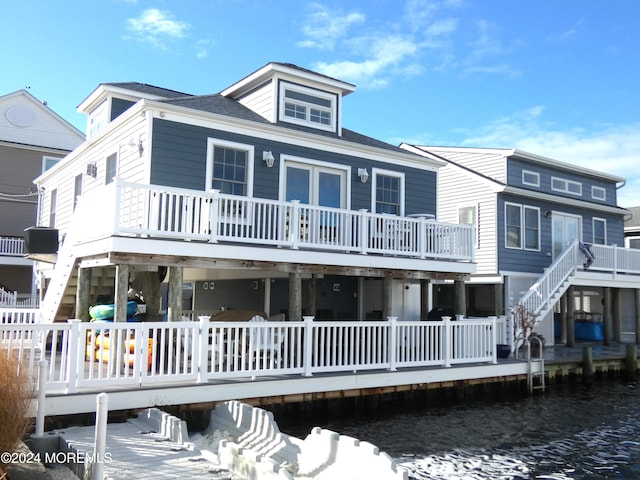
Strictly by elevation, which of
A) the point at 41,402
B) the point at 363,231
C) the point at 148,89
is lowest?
the point at 41,402

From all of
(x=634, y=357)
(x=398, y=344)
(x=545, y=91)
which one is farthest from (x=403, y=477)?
(x=545, y=91)

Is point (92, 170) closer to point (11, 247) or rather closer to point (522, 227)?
point (11, 247)

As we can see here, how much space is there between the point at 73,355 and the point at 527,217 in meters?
16.6

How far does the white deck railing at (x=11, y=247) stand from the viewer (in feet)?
74.5

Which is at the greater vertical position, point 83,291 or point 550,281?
point 550,281

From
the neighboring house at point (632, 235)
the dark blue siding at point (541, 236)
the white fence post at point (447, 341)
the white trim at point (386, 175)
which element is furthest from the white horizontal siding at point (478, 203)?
the neighboring house at point (632, 235)

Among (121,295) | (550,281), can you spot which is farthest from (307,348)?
(550,281)

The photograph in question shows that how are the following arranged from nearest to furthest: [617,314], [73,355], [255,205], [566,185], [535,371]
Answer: [73,355]
[255,205]
[535,371]
[566,185]
[617,314]

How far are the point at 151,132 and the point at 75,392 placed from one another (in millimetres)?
5757

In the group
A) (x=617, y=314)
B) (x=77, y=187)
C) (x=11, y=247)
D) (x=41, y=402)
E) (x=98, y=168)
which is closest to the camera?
(x=41, y=402)

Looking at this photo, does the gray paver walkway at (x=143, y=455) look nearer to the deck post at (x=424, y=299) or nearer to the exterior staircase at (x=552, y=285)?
the deck post at (x=424, y=299)

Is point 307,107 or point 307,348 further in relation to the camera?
point 307,107

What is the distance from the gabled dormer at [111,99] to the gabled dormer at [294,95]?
8.94 feet

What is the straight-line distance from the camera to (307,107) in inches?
582
